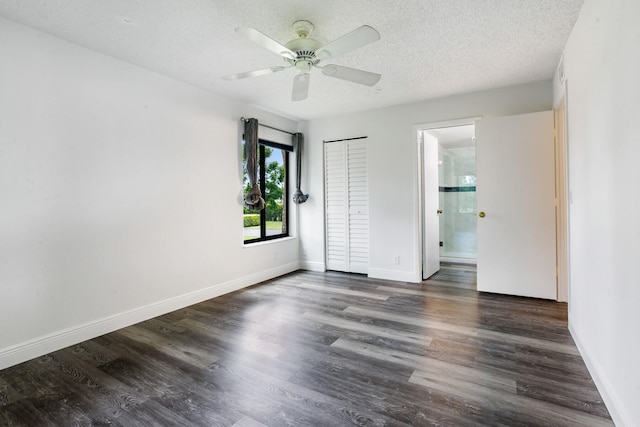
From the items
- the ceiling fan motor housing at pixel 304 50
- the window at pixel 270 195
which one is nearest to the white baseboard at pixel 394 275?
the window at pixel 270 195

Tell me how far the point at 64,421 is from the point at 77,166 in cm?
192

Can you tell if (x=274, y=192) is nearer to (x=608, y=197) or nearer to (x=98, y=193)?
(x=98, y=193)

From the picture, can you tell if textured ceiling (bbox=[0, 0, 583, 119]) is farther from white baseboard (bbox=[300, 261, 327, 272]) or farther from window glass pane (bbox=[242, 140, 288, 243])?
white baseboard (bbox=[300, 261, 327, 272])

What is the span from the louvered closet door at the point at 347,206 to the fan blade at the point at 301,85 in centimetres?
219

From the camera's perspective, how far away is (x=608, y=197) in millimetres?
1767

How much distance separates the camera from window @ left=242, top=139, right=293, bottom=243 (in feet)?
15.4

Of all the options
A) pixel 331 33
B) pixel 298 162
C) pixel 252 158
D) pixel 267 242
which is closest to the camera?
pixel 331 33

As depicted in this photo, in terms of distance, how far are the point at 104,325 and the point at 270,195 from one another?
2.74 meters

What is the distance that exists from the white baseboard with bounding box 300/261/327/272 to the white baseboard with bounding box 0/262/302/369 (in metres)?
1.21

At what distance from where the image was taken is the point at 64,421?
1728 millimetres

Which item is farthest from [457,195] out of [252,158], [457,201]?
[252,158]

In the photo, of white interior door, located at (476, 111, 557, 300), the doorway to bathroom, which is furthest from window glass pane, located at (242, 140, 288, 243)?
white interior door, located at (476, 111, 557, 300)

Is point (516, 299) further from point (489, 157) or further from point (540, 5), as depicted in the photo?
point (540, 5)

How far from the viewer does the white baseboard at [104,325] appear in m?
2.38
